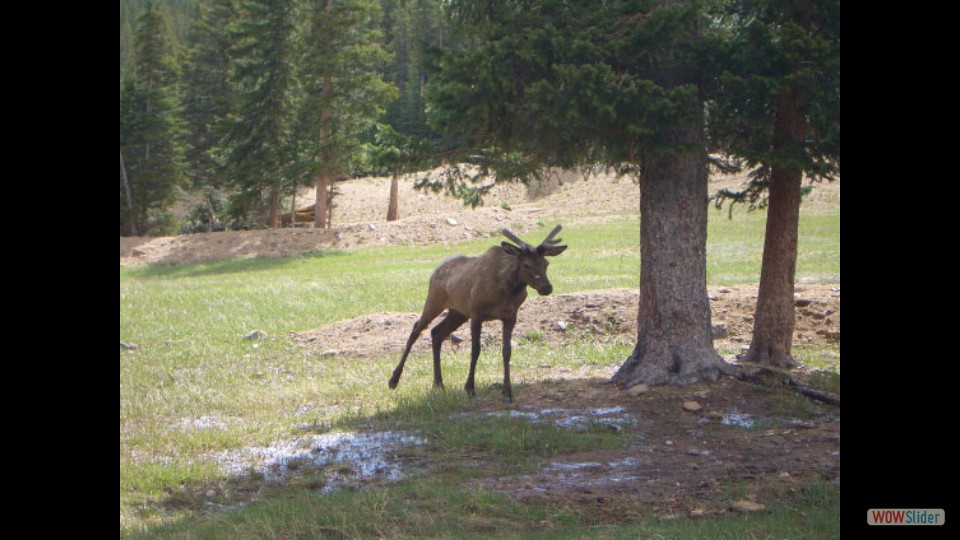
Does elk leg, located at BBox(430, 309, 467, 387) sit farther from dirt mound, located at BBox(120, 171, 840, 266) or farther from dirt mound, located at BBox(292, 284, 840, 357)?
dirt mound, located at BBox(120, 171, 840, 266)

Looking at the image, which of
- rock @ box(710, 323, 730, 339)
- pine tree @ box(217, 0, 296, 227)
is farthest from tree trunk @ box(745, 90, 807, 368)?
pine tree @ box(217, 0, 296, 227)

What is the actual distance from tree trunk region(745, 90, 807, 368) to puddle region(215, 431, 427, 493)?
5.36 meters

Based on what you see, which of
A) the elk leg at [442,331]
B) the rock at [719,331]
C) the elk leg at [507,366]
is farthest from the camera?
the rock at [719,331]

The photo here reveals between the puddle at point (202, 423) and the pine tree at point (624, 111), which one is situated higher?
the pine tree at point (624, 111)

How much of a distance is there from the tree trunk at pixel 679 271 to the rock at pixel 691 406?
2.14 ft

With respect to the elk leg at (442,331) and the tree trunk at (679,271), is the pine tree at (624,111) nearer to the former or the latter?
the tree trunk at (679,271)

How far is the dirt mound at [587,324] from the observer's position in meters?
14.9

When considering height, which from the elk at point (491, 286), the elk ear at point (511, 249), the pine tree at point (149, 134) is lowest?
the elk at point (491, 286)

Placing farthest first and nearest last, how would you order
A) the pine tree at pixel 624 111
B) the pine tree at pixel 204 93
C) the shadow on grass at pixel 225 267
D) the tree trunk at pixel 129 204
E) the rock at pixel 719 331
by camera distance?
the pine tree at pixel 204 93, the tree trunk at pixel 129 204, the shadow on grass at pixel 225 267, the rock at pixel 719 331, the pine tree at pixel 624 111

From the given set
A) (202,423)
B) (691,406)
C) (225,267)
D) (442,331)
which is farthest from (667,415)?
(225,267)

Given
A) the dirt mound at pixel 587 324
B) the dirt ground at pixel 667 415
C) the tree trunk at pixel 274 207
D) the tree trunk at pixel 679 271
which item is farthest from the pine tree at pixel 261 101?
the tree trunk at pixel 679 271
